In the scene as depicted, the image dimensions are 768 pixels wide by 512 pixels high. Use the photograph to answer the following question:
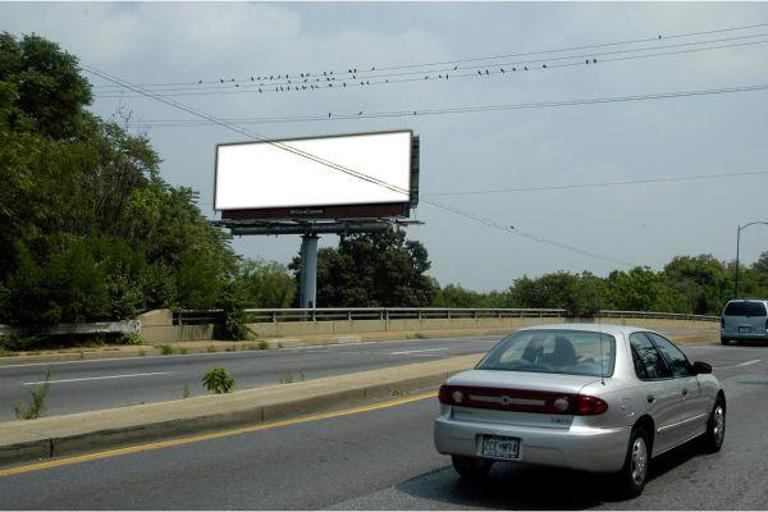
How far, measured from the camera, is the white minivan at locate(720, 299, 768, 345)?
31.1 m

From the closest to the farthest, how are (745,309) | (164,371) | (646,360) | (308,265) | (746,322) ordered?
(646,360) → (164,371) → (746,322) → (745,309) → (308,265)

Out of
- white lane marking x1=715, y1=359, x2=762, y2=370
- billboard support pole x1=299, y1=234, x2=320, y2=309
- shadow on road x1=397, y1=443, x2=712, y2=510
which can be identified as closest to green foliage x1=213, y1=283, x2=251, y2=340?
white lane marking x1=715, y1=359, x2=762, y2=370

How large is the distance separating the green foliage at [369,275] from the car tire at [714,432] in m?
63.2

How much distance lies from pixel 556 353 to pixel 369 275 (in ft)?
217

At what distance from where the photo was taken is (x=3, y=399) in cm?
1241

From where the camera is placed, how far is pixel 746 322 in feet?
103

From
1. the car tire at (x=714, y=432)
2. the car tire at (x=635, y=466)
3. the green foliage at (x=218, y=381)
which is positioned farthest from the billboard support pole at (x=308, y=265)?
the car tire at (x=635, y=466)

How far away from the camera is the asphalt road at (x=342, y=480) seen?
6.52 metres

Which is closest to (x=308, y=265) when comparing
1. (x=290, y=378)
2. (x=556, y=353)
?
(x=290, y=378)

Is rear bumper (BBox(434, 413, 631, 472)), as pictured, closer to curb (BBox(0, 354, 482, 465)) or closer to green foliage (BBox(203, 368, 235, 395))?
curb (BBox(0, 354, 482, 465))

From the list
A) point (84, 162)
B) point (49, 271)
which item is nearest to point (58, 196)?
point (84, 162)

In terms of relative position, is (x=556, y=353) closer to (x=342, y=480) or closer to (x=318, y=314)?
(x=342, y=480)

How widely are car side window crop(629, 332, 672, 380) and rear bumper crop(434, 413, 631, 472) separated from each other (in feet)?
2.90

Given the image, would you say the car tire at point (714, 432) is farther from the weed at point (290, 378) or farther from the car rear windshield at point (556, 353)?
the weed at point (290, 378)
